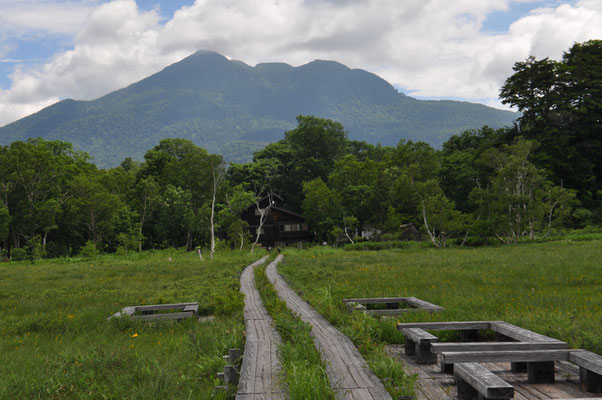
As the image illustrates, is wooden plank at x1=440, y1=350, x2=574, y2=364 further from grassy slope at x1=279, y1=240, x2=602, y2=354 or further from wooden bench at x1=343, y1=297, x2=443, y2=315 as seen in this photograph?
wooden bench at x1=343, y1=297, x2=443, y2=315

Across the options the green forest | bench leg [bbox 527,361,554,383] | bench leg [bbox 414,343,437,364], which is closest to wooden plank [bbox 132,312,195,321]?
bench leg [bbox 414,343,437,364]

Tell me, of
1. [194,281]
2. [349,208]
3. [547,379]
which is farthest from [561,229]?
[547,379]

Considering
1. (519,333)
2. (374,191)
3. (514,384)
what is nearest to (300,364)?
(514,384)

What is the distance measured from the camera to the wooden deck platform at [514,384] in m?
6.01

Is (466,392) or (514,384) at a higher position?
(466,392)

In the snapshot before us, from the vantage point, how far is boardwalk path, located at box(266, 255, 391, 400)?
535 centimetres

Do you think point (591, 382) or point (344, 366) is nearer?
point (591, 382)

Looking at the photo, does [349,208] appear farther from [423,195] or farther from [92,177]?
[92,177]

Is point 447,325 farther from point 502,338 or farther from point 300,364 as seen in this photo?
point 300,364

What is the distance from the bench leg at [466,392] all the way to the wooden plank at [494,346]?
46.1 inches

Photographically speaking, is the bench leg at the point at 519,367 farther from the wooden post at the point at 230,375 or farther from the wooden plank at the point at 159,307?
the wooden plank at the point at 159,307

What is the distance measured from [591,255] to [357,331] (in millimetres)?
23310

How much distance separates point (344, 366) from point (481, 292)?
32.6ft

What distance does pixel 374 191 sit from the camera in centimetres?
5441
